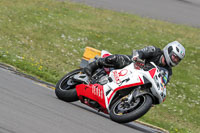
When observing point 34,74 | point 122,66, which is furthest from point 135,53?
point 34,74

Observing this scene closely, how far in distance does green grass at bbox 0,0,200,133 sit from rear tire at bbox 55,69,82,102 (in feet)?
8.32

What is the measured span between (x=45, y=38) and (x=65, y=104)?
7617 mm

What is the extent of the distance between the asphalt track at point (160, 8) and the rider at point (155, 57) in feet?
42.7

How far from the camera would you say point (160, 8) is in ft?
74.3

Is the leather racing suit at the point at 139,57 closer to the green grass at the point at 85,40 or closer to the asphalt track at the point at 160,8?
the green grass at the point at 85,40

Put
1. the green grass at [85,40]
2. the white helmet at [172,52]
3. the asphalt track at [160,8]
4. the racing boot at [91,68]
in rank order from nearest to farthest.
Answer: the white helmet at [172,52] → the racing boot at [91,68] → the green grass at [85,40] → the asphalt track at [160,8]

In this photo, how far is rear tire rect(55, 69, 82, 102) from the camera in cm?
869

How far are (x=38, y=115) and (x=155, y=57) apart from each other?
3.10 meters

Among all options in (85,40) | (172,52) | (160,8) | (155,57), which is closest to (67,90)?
(155,57)

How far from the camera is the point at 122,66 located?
829 centimetres

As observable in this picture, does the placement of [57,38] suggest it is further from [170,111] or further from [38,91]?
[38,91]

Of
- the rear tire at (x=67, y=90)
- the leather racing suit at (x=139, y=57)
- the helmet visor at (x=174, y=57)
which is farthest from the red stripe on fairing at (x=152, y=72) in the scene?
the rear tire at (x=67, y=90)

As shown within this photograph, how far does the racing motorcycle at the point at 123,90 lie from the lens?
7539mm

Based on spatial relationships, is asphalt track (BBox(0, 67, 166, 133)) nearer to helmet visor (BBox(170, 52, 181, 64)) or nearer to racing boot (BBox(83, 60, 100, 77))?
racing boot (BBox(83, 60, 100, 77))
